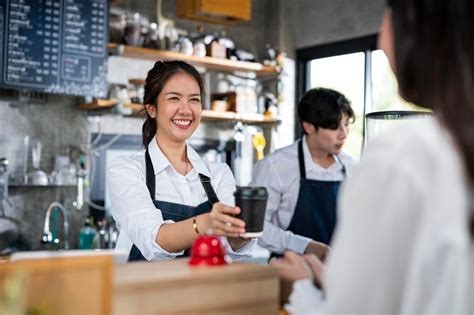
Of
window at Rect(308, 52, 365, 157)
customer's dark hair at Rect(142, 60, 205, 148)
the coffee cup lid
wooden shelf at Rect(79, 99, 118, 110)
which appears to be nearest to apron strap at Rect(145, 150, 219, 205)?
A: customer's dark hair at Rect(142, 60, 205, 148)

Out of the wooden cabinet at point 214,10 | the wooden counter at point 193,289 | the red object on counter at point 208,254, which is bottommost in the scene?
the wooden counter at point 193,289

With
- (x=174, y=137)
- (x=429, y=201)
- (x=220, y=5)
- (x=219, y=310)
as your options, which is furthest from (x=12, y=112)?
(x=429, y=201)

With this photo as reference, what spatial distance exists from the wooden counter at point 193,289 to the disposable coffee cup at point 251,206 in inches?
9.1

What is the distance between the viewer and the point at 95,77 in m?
4.11

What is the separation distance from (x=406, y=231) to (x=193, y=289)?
1.57 feet

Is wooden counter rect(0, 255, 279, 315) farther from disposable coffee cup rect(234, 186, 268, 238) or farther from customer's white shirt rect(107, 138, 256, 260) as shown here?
customer's white shirt rect(107, 138, 256, 260)

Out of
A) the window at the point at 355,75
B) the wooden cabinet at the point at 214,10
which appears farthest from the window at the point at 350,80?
the wooden cabinet at the point at 214,10

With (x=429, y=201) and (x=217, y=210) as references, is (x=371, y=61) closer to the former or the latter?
(x=217, y=210)

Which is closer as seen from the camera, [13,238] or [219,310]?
[219,310]

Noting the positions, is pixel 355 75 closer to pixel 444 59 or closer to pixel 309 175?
pixel 309 175

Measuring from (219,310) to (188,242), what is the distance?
74 centimetres

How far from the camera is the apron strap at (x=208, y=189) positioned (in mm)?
2342

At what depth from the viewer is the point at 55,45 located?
13.2ft

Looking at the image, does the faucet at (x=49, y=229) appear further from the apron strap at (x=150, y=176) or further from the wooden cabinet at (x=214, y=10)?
the apron strap at (x=150, y=176)
